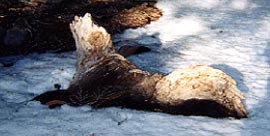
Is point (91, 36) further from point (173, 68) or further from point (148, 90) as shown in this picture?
point (173, 68)

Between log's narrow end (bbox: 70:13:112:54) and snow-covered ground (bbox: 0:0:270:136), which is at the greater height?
log's narrow end (bbox: 70:13:112:54)

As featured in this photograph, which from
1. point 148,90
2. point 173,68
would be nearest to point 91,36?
point 148,90

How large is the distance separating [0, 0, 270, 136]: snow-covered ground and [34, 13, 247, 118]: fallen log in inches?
4.5

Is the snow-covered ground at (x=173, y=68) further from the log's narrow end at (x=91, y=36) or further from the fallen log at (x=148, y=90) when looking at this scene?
the log's narrow end at (x=91, y=36)

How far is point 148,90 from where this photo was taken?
448 cm

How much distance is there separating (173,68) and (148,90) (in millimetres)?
1312

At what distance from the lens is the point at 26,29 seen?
6617 mm

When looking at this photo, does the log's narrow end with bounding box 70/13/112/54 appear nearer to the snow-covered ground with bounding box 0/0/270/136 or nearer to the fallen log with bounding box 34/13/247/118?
the fallen log with bounding box 34/13/247/118

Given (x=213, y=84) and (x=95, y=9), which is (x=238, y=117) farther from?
(x=95, y=9)

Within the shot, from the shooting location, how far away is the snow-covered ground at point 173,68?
400cm

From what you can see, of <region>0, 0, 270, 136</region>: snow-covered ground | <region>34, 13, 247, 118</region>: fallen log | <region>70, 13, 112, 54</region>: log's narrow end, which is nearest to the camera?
<region>0, 0, 270, 136</region>: snow-covered ground

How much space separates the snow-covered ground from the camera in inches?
157

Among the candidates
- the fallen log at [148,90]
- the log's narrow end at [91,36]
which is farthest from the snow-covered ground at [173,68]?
the log's narrow end at [91,36]

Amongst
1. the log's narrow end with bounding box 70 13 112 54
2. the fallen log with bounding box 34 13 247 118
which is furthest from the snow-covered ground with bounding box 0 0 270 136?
the log's narrow end with bounding box 70 13 112 54
